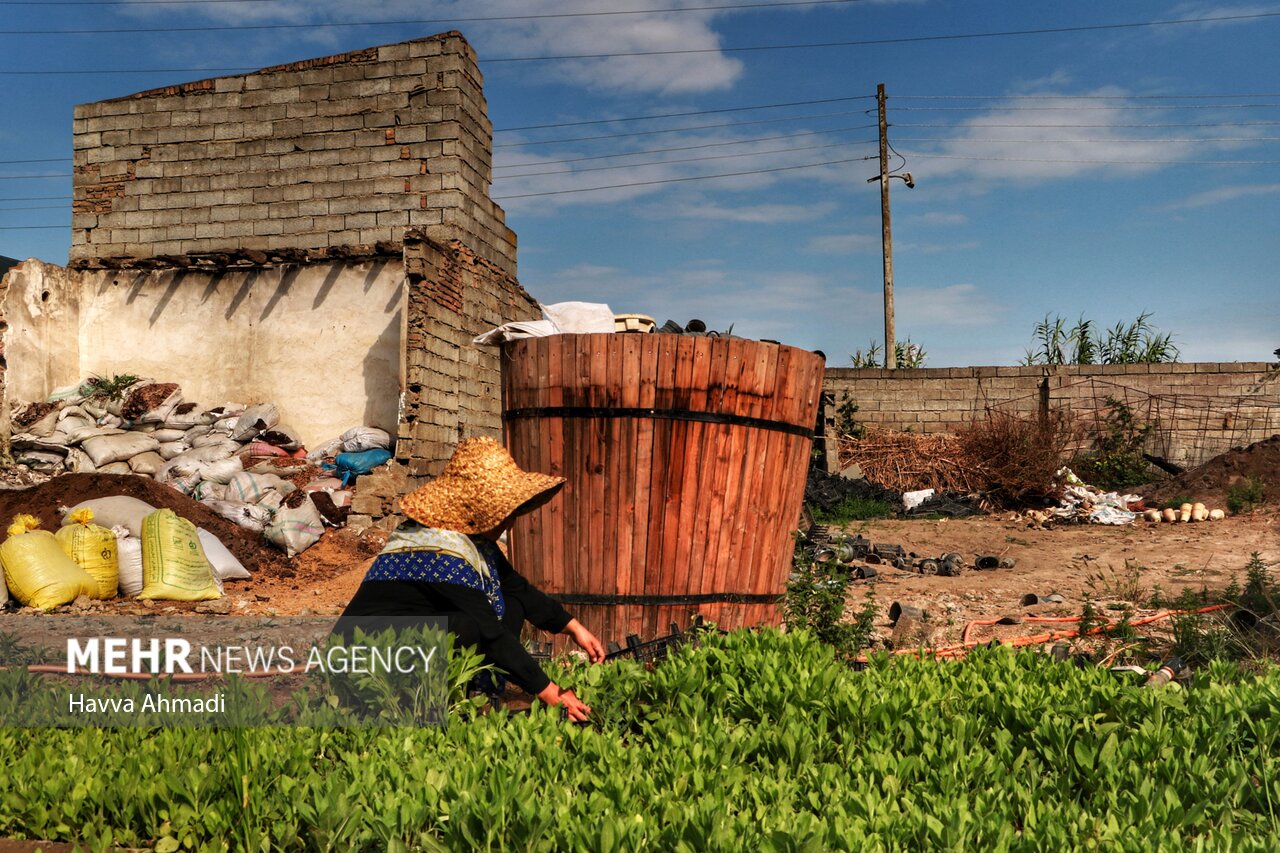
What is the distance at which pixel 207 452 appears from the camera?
12.2m

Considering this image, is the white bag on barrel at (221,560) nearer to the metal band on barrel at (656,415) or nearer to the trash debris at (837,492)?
the metal band on barrel at (656,415)

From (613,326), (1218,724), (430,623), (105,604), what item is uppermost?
(613,326)

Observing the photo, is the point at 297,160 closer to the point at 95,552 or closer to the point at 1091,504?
the point at 95,552

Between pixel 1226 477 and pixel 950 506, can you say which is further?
pixel 950 506

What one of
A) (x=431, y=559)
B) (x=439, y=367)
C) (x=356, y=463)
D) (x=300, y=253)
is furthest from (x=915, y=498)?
(x=431, y=559)

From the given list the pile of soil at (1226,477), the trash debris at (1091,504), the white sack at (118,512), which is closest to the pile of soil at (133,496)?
the white sack at (118,512)

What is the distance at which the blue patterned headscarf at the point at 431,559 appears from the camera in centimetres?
357

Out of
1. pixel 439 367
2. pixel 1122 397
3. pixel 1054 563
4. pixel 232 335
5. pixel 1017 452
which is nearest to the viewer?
pixel 1054 563

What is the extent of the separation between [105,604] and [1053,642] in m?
7.51

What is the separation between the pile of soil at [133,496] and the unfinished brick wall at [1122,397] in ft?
36.8

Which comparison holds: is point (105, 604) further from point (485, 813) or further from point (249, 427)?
point (485, 813)

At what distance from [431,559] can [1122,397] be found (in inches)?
679

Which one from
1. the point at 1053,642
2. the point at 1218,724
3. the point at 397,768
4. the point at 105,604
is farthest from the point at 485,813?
the point at 105,604

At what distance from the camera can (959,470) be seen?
16812 millimetres
